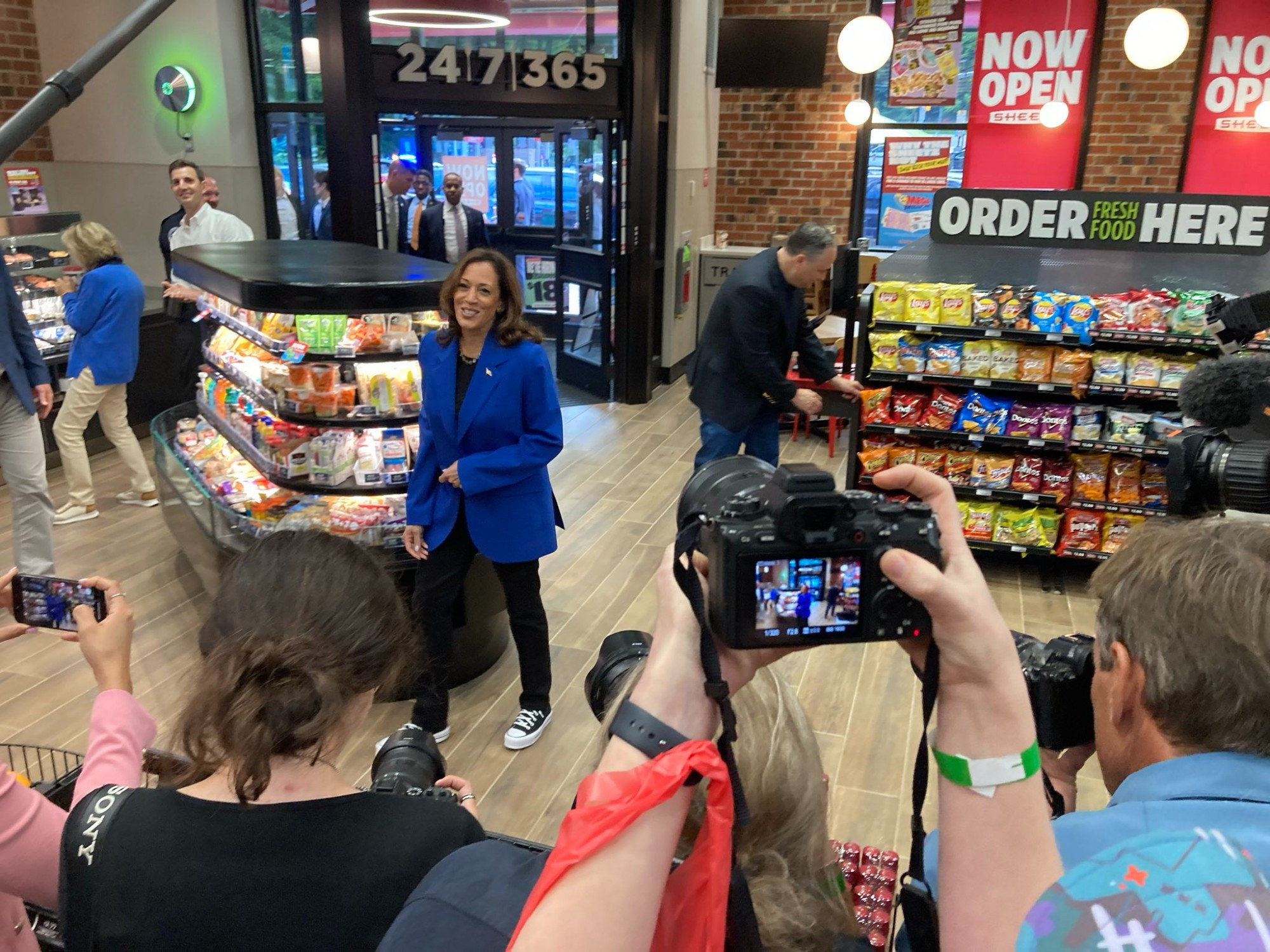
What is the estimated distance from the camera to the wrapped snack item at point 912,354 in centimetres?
462

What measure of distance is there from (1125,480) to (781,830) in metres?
4.10

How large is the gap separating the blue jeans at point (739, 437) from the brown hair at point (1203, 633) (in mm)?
3409

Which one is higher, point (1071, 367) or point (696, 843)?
point (696, 843)

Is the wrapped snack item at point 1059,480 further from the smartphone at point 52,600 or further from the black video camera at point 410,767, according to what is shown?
the smartphone at point 52,600

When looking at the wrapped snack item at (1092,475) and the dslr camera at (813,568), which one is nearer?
the dslr camera at (813,568)

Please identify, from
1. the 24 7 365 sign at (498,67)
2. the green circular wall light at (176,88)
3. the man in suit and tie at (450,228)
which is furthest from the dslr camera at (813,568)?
the man in suit and tie at (450,228)

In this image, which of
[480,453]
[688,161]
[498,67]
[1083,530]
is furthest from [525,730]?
[688,161]

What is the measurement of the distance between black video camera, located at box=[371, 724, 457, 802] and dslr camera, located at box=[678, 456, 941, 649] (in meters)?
0.63

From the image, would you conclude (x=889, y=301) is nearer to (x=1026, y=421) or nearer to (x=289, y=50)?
(x=1026, y=421)

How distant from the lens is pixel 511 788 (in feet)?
10.3

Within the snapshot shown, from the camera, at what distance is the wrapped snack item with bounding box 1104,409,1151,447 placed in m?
4.34

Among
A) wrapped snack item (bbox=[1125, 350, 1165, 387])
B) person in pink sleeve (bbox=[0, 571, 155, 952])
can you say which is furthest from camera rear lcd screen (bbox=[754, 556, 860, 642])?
wrapped snack item (bbox=[1125, 350, 1165, 387])

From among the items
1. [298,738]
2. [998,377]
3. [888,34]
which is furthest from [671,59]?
[298,738]

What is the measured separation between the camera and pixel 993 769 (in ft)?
2.81
